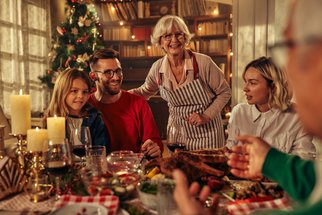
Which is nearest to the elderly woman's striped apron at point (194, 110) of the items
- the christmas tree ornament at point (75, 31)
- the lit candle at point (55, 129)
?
the lit candle at point (55, 129)

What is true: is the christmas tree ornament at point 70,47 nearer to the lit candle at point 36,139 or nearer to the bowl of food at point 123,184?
the lit candle at point 36,139

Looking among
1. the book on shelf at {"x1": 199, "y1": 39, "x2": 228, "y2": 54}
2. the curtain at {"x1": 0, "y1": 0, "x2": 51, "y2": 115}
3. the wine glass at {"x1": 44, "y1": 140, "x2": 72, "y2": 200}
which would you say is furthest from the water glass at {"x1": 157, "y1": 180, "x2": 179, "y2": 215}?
the book on shelf at {"x1": 199, "y1": 39, "x2": 228, "y2": 54}

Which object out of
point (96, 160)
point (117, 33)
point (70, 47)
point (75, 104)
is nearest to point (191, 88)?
point (75, 104)

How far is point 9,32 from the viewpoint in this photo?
14.8ft

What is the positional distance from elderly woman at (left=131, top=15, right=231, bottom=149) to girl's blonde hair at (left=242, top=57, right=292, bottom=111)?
0.65 metres

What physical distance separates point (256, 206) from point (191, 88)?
1713 mm

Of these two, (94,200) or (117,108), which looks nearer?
(94,200)

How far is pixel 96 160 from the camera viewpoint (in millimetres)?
1465

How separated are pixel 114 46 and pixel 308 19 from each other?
6.59 metres

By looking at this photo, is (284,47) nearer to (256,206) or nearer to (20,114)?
(256,206)

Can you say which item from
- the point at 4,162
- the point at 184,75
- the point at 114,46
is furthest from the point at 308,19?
the point at 114,46

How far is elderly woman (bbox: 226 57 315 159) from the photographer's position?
1993mm

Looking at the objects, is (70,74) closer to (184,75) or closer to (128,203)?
(184,75)

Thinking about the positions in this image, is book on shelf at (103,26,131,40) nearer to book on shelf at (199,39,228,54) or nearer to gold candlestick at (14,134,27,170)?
book on shelf at (199,39,228,54)
